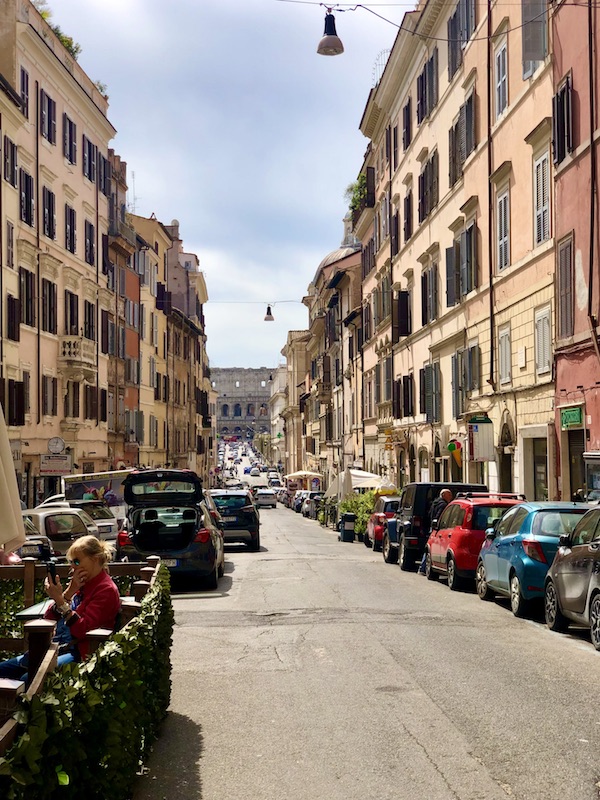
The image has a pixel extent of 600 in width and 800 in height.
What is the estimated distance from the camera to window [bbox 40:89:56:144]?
130 ft

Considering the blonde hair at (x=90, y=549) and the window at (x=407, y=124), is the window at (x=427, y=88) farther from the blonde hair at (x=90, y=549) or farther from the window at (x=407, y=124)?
the blonde hair at (x=90, y=549)

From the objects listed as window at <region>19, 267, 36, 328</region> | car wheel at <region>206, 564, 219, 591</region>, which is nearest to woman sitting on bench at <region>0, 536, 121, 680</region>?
car wheel at <region>206, 564, 219, 591</region>

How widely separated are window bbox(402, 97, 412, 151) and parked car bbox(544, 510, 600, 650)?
29.7 meters

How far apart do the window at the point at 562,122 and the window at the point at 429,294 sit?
13630 millimetres

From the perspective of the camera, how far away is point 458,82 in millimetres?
31312

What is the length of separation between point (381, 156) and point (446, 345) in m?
18.0

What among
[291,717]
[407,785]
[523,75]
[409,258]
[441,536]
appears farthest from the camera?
[409,258]

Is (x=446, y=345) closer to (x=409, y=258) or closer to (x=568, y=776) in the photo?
(x=409, y=258)

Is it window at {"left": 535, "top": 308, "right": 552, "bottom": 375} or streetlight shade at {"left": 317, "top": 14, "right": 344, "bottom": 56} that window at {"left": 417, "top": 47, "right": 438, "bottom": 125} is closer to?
streetlight shade at {"left": 317, "top": 14, "right": 344, "bottom": 56}

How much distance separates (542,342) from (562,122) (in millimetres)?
4481

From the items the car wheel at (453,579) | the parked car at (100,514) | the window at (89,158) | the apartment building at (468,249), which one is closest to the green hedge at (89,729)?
the car wheel at (453,579)

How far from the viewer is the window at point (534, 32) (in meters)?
22.8

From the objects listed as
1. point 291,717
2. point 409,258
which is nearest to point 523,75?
point 409,258

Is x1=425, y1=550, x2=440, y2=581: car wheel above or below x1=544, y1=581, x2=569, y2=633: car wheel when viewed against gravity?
below
